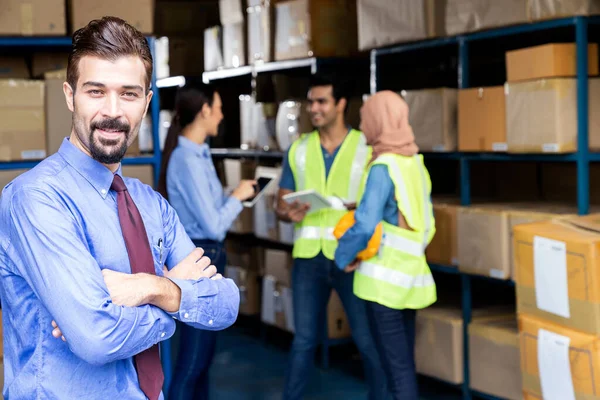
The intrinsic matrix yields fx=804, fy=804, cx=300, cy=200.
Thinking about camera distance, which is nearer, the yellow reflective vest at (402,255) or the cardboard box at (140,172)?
the yellow reflective vest at (402,255)

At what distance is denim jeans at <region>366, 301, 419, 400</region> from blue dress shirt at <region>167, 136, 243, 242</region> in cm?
77

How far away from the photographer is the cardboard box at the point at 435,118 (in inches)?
163

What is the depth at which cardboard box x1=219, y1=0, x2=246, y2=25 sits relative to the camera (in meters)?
5.94

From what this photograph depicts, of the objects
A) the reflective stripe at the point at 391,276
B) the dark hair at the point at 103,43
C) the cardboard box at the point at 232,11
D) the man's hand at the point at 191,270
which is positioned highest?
the cardboard box at the point at 232,11

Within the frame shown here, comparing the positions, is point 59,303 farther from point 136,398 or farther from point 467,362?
point 467,362

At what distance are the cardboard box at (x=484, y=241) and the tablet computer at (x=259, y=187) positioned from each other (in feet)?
3.25

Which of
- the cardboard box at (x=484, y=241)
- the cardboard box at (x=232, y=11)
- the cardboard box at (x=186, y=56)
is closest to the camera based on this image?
the cardboard box at (x=484, y=241)

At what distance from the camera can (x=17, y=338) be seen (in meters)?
1.63

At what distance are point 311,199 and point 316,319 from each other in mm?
592

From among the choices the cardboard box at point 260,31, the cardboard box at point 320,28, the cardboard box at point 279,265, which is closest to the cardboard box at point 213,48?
the cardboard box at point 260,31

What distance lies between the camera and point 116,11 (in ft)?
12.4

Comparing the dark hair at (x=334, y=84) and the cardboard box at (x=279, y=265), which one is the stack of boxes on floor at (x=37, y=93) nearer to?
the dark hair at (x=334, y=84)

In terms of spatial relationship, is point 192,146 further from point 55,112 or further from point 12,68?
point 12,68

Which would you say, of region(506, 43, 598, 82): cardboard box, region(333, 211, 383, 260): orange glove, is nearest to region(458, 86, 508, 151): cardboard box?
region(506, 43, 598, 82): cardboard box
